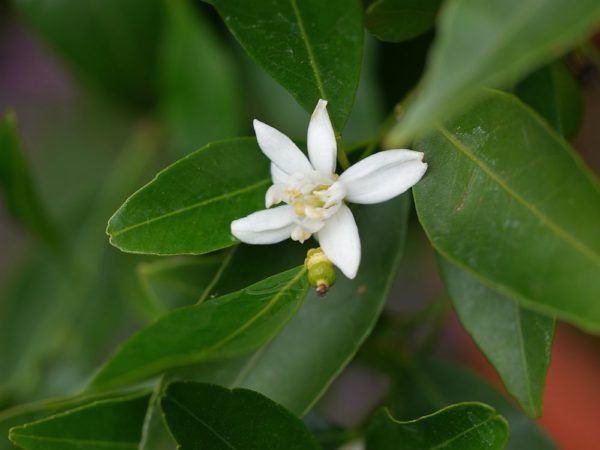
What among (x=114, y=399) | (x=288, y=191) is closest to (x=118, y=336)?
(x=114, y=399)

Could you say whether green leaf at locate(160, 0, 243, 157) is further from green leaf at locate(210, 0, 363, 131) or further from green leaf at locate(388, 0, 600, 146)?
green leaf at locate(388, 0, 600, 146)

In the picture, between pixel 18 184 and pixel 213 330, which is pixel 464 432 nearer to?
pixel 213 330

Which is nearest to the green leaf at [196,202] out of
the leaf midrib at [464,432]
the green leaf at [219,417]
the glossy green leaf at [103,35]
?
the green leaf at [219,417]

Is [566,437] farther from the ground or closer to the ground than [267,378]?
closer to the ground

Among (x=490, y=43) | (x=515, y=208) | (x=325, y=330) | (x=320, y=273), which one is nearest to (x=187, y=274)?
(x=325, y=330)

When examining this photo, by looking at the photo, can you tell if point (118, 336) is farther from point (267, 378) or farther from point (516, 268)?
point (516, 268)

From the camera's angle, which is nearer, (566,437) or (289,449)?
(289,449)
